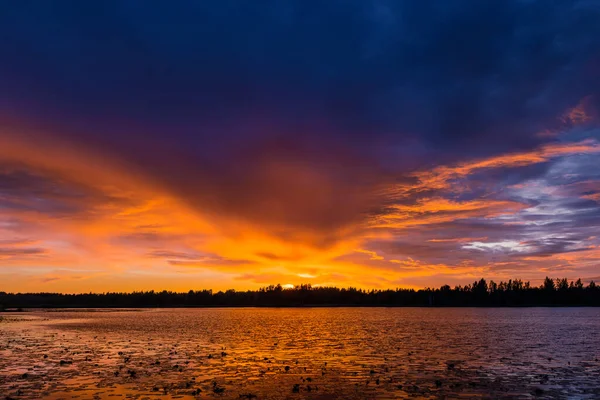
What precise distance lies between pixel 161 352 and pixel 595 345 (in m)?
57.0

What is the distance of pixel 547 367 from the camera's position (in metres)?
44.0

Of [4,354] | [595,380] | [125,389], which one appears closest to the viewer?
[125,389]

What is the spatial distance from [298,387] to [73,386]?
49.3 ft

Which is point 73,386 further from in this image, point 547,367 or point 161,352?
point 547,367

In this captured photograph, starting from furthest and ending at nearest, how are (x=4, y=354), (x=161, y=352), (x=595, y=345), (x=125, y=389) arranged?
(x=595, y=345)
(x=161, y=352)
(x=4, y=354)
(x=125, y=389)

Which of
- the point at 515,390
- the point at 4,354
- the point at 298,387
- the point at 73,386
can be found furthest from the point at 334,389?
the point at 4,354

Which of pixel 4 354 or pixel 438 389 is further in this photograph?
pixel 4 354

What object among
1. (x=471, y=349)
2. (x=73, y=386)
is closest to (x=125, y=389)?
(x=73, y=386)

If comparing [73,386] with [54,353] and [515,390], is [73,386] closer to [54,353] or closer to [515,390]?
[54,353]

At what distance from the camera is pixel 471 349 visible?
59750mm

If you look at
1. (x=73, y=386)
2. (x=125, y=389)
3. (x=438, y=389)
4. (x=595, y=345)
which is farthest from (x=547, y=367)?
(x=73, y=386)

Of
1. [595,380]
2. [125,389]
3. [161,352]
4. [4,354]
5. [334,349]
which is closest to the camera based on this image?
[125,389]

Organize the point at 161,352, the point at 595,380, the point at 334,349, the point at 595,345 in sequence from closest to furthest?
the point at 595,380 → the point at 161,352 → the point at 334,349 → the point at 595,345

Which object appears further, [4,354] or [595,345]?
[595,345]
